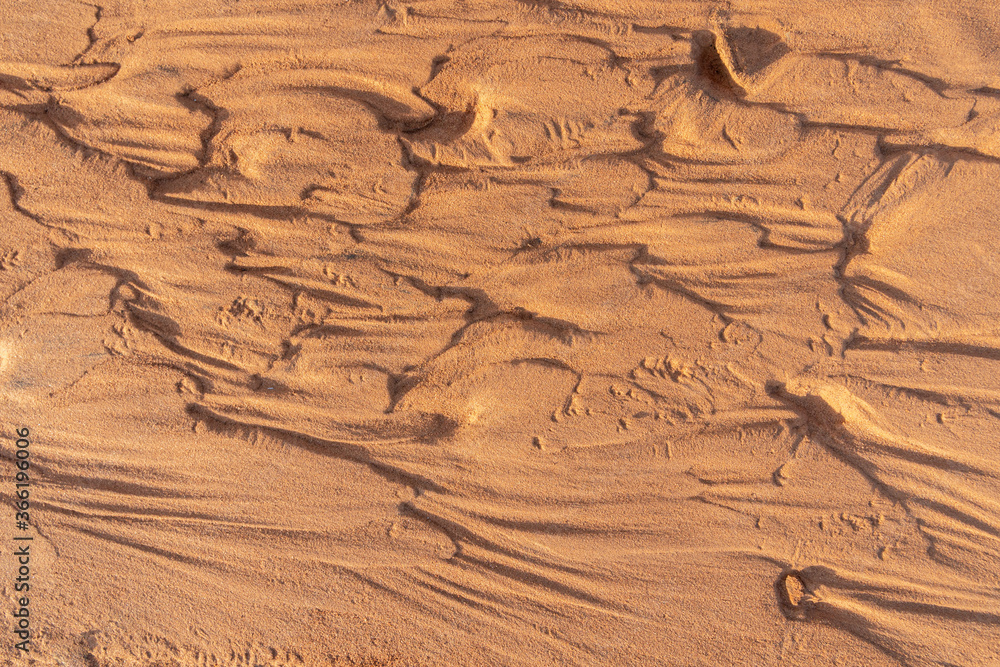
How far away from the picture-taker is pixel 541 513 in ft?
7.26

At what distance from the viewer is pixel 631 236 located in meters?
2.24

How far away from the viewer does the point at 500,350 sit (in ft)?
7.16

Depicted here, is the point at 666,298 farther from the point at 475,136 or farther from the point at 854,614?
the point at 854,614

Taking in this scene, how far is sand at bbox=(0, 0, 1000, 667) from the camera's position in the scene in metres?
2.18

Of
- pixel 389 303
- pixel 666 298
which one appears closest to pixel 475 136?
pixel 389 303

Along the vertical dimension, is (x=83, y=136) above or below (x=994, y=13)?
below

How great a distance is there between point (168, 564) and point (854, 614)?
2752mm

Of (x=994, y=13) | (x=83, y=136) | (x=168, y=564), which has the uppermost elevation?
(x=994, y=13)

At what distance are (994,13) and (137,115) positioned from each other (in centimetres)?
351

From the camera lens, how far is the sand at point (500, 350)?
2184mm

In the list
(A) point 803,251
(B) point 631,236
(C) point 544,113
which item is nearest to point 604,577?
(B) point 631,236

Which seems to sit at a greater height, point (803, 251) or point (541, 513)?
point (803, 251)

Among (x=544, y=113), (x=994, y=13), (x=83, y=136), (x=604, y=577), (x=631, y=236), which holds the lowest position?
(x=604, y=577)

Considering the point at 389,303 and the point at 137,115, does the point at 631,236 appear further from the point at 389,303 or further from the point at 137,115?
the point at 137,115
